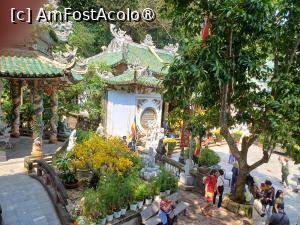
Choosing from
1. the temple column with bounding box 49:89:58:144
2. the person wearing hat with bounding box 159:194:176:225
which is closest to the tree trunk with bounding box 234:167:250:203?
the person wearing hat with bounding box 159:194:176:225

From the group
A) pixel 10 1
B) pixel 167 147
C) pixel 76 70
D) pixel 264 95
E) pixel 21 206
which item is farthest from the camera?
pixel 167 147

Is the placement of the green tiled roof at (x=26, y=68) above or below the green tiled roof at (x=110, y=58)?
below

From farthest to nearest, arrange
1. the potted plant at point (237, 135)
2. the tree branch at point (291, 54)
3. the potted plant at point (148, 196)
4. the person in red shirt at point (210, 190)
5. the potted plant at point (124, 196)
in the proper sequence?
1. the potted plant at point (237, 135)
2. the person in red shirt at point (210, 190)
3. the potted plant at point (148, 196)
4. the tree branch at point (291, 54)
5. the potted plant at point (124, 196)

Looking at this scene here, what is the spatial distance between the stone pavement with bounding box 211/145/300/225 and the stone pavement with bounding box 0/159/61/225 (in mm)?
7872

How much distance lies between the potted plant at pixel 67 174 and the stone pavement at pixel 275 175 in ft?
24.2

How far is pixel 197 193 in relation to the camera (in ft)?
42.4

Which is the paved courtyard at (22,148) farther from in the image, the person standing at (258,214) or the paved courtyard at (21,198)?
the person standing at (258,214)

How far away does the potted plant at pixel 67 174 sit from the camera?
10193 millimetres

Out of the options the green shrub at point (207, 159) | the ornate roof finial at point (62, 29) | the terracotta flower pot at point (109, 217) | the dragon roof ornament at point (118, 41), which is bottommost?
the terracotta flower pot at point (109, 217)

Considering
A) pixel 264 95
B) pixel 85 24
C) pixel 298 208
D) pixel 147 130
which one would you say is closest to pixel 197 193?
pixel 298 208

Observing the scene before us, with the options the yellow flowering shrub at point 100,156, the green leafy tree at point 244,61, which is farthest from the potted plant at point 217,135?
the yellow flowering shrub at point 100,156

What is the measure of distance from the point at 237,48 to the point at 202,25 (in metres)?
1.49

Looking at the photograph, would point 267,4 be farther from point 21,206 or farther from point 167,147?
point 167,147

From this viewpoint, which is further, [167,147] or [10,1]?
[167,147]
